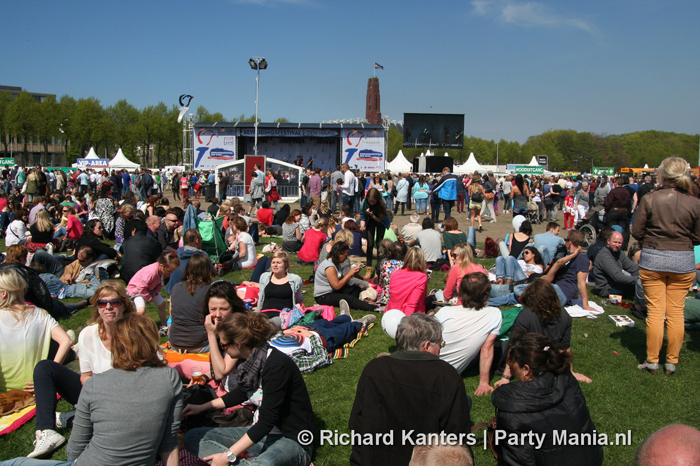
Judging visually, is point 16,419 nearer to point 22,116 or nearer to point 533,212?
point 533,212

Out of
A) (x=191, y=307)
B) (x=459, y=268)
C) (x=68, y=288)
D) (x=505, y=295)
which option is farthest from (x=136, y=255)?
(x=505, y=295)

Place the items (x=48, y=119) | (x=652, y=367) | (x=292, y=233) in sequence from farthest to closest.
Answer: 1. (x=48, y=119)
2. (x=292, y=233)
3. (x=652, y=367)

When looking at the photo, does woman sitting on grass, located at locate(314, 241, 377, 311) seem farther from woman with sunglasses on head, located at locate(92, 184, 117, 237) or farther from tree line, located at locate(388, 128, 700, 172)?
tree line, located at locate(388, 128, 700, 172)

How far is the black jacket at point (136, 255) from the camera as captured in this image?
307 inches

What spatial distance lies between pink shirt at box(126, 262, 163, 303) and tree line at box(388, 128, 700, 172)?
9806cm

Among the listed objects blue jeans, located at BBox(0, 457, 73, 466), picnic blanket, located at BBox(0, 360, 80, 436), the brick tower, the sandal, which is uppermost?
the brick tower

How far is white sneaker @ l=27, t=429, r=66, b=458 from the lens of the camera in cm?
362

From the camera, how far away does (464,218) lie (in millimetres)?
19766

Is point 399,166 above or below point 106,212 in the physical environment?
above

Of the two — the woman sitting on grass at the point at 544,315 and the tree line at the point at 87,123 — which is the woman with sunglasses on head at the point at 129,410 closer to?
the woman sitting on grass at the point at 544,315

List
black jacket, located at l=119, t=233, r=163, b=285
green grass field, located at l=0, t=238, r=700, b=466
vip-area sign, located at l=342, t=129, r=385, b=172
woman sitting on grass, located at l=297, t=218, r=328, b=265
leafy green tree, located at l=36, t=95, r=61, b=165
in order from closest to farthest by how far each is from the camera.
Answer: green grass field, located at l=0, t=238, r=700, b=466 → black jacket, located at l=119, t=233, r=163, b=285 → woman sitting on grass, located at l=297, t=218, r=328, b=265 → vip-area sign, located at l=342, t=129, r=385, b=172 → leafy green tree, located at l=36, t=95, r=61, b=165

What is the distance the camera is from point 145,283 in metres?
6.29

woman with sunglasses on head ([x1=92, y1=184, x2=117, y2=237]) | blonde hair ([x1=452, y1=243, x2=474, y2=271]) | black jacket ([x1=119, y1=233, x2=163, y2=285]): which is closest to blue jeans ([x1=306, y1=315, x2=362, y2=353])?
blonde hair ([x1=452, y1=243, x2=474, y2=271])

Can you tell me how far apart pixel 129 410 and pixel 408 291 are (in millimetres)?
3688
